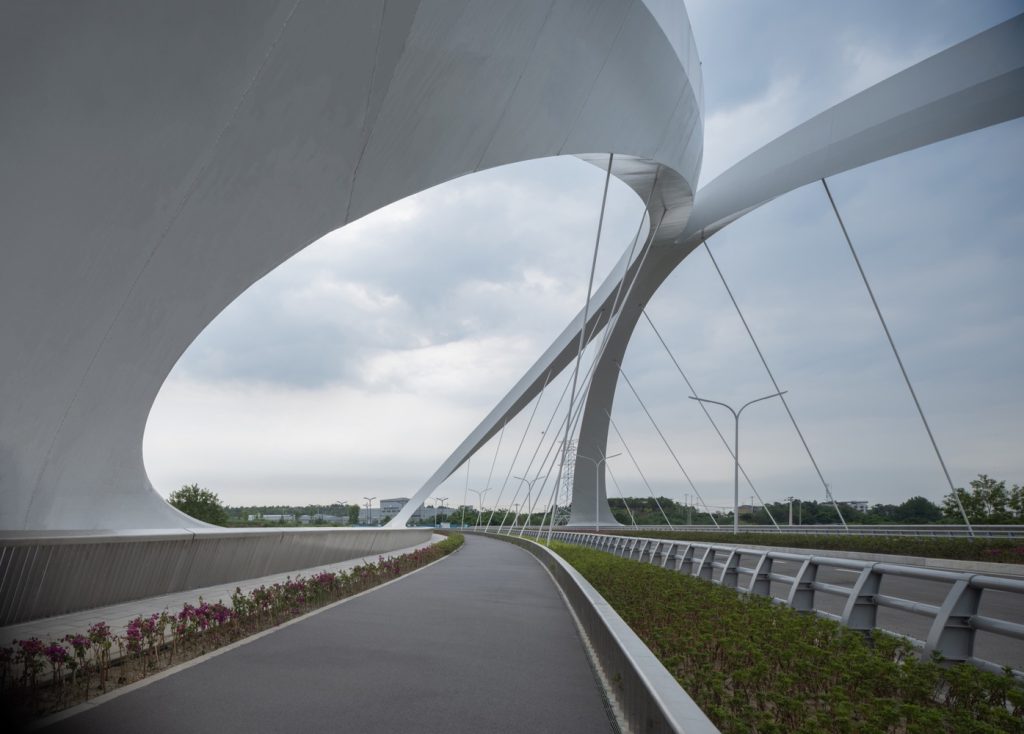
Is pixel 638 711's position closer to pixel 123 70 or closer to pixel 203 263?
pixel 123 70

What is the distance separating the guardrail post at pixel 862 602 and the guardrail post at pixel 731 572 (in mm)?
3475

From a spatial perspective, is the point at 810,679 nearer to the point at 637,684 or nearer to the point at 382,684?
the point at 637,684

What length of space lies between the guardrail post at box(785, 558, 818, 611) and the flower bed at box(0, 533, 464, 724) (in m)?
4.90

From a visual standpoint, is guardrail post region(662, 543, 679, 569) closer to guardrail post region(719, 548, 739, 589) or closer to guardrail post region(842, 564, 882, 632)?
guardrail post region(719, 548, 739, 589)

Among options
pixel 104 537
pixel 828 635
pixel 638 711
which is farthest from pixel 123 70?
pixel 828 635

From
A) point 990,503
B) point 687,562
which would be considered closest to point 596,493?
point 990,503

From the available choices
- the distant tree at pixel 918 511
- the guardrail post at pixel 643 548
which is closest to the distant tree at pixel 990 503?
the distant tree at pixel 918 511

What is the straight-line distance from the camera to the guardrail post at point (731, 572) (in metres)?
9.48

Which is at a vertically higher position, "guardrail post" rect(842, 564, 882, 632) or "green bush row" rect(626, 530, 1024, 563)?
"green bush row" rect(626, 530, 1024, 563)

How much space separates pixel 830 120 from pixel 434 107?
1510 centimetres

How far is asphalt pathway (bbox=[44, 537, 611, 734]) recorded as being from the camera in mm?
4199

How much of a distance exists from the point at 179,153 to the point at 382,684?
493cm

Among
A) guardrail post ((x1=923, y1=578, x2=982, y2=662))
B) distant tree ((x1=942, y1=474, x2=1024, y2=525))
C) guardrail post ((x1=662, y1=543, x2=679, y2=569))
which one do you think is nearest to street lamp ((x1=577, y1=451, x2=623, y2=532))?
distant tree ((x1=942, y1=474, x2=1024, y2=525))

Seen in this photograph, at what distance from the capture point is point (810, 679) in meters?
4.30
